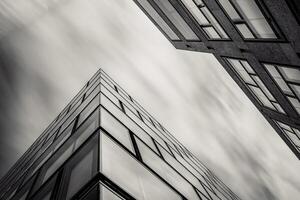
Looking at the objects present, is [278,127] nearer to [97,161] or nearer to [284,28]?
[284,28]

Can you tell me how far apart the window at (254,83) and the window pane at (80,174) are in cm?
1165

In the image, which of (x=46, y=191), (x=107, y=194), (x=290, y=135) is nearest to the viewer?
(x=107, y=194)

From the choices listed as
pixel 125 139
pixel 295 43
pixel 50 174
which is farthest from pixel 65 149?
pixel 295 43

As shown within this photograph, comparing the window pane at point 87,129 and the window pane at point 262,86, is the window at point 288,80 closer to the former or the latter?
the window pane at point 262,86

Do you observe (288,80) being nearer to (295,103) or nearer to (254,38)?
(254,38)

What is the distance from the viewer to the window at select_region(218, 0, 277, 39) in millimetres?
9594

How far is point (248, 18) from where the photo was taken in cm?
1052

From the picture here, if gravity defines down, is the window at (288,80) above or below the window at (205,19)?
below

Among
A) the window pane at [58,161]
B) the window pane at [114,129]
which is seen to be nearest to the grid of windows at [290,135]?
the window pane at [114,129]

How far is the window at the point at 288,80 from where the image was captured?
11.1 metres

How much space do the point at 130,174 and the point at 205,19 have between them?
35.8 feet

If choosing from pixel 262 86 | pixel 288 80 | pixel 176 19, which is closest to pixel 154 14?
pixel 176 19

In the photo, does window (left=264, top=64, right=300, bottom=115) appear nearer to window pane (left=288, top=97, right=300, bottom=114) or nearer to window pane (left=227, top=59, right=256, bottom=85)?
window pane (left=288, top=97, right=300, bottom=114)

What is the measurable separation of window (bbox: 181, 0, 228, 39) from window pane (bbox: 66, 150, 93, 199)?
10.1m
